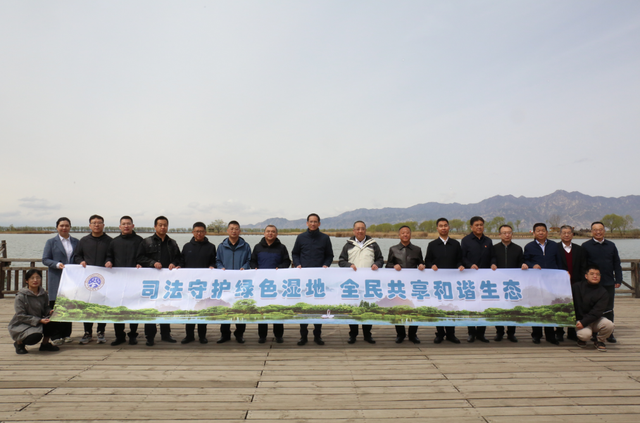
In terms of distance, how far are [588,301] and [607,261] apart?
0.76 metres

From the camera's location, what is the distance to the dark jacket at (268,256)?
4922 millimetres

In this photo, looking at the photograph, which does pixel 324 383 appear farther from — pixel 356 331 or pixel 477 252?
pixel 477 252

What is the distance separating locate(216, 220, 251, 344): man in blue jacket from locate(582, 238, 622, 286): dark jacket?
16.9ft

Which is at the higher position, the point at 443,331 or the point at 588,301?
the point at 588,301

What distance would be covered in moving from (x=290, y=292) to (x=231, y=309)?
828 mm

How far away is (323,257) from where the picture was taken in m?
5.04

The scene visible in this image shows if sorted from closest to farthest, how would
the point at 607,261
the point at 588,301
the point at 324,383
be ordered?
the point at 324,383 < the point at 588,301 < the point at 607,261

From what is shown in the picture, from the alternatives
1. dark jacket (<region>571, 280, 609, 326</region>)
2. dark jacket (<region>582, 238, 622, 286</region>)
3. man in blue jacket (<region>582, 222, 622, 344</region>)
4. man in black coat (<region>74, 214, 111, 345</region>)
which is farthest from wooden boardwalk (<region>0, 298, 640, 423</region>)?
dark jacket (<region>582, 238, 622, 286</region>)

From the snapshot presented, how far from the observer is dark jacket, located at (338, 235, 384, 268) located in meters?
4.88

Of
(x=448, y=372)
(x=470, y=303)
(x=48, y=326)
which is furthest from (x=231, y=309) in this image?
(x=470, y=303)

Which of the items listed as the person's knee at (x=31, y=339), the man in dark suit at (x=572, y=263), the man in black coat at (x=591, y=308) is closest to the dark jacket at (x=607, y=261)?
the man in dark suit at (x=572, y=263)

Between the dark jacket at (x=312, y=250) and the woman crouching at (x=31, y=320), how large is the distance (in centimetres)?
337

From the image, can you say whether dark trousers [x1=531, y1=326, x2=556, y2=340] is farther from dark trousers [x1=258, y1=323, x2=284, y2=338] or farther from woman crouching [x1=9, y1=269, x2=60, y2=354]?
woman crouching [x1=9, y1=269, x2=60, y2=354]

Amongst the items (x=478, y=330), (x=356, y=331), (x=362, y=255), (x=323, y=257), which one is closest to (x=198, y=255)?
(x=323, y=257)
